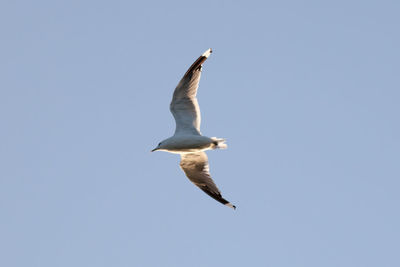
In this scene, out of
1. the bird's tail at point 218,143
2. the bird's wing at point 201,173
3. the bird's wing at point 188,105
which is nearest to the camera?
the bird's tail at point 218,143

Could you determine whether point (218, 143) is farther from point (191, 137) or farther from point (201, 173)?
point (201, 173)

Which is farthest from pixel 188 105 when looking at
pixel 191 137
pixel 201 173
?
pixel 201 173

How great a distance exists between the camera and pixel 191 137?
16391mm

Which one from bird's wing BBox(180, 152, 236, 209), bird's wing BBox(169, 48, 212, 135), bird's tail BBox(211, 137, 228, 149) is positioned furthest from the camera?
bird's wing BBox(180, 152, 236, 209)

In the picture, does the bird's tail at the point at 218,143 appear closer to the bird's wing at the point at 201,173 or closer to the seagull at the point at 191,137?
the seagull at the point at 191,137

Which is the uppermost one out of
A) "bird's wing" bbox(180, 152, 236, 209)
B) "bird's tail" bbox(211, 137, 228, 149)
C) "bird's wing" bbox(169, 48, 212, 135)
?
"bird's wing" bbox(169, 48, 212, 135)

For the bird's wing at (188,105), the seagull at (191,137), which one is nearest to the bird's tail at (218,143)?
the seagull at (191,137)

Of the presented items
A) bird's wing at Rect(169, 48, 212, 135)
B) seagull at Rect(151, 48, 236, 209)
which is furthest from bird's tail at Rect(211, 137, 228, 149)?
bird's wing at Rect(169, 48, 212, 135)

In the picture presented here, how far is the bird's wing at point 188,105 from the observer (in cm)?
1684

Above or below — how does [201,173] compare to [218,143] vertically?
below

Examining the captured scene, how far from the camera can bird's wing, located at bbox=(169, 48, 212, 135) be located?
16844 mm

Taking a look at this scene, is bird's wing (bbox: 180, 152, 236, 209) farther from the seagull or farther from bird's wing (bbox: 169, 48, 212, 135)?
bird's wing (bbox: 169, 48, 212, 135)

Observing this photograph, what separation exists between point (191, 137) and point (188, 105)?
105 cm

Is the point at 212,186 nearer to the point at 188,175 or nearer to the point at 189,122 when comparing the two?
the point at 188,175
